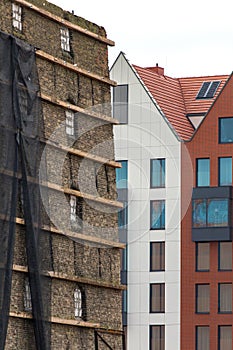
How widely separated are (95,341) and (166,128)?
122 feet

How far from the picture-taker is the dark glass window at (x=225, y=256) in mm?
91438

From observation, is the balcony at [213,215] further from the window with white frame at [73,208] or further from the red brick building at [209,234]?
the window with white frame at [73,208]

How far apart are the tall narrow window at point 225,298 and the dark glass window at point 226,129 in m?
8.45

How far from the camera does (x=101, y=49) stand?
60.8m

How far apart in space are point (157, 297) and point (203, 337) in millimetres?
3670

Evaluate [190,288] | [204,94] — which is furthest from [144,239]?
[204,94]

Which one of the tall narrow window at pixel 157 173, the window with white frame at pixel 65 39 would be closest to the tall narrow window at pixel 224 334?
the tall narrow window at pixel 157 173

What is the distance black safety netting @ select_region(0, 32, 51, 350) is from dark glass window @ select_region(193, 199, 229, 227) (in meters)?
38.7

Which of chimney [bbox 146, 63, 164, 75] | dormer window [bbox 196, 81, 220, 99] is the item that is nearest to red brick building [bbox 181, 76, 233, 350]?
dormer window [bbox 196, 81, 220, 99]

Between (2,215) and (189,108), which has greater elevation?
(189,108)

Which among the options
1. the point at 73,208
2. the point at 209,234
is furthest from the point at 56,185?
the point at 209,234

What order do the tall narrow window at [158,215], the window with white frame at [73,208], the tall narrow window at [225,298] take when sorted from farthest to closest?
the tall narrow window at [158,215], the tall narrow window at [225,298], the window with white frame at [73,208]

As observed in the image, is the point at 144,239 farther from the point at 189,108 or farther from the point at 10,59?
the point at 10,59

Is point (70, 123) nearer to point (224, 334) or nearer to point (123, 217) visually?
point (224, 334)
